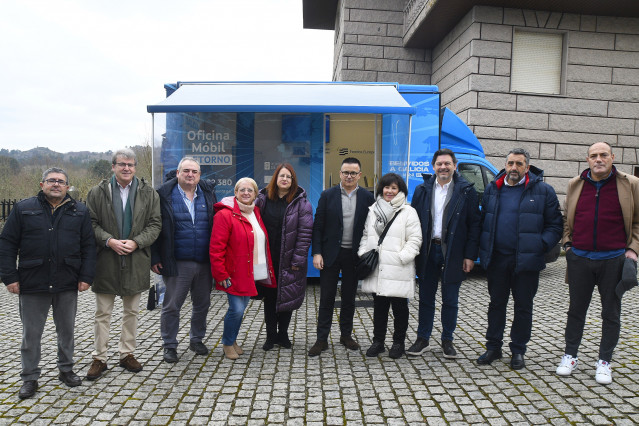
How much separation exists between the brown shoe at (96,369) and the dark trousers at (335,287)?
1739 mm

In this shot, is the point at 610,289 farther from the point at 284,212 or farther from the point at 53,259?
the point at 53,259

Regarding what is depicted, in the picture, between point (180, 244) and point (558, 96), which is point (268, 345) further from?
point (558, 96)

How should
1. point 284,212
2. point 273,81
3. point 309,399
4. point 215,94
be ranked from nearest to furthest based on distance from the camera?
point 309,399 → point 284,212 → point 215,94 → point 273,81

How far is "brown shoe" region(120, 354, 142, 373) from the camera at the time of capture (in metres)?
3.72

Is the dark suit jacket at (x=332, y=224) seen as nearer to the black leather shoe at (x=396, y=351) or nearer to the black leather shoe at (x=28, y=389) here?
the black leather shoe at (x=396, y=351)

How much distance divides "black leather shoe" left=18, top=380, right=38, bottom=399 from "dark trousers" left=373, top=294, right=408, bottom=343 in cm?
257

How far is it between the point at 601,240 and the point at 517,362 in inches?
45.1

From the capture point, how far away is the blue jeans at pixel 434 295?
160 inches

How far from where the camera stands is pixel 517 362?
382 centimetres

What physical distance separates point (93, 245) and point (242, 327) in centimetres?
193

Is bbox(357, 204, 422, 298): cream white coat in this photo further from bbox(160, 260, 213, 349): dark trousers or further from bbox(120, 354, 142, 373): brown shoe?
bbox(120, 354, 142, 373): brown shoe

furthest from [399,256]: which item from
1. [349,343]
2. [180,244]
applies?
[180,244]

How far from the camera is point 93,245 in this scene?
11.5 feet

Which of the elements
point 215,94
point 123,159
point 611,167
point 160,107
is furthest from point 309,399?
point 215,94
